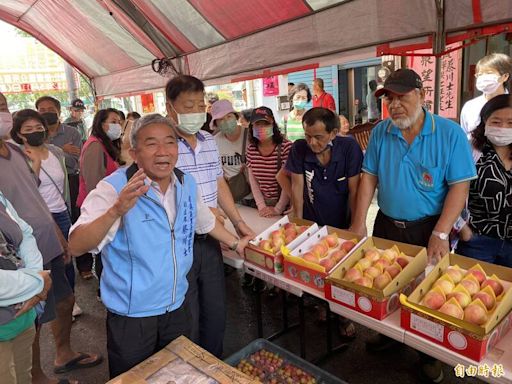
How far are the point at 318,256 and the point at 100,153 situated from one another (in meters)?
2.45

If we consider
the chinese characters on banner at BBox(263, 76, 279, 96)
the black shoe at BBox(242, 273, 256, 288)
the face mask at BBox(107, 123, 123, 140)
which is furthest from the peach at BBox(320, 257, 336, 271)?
the chinese characters on banner at BBox(263, 76, 279, 96)

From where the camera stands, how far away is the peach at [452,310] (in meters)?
1.47

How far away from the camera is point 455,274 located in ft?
5.77

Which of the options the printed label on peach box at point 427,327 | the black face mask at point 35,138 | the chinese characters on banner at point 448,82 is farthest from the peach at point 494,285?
the chinese characters on banner at point 448,82

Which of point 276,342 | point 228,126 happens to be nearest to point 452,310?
point 276,342

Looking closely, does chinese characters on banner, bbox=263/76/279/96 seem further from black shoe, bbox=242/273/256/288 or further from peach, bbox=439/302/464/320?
peach, bbox=439/302/464/320

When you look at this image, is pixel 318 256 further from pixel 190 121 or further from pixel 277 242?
pixel 190 121

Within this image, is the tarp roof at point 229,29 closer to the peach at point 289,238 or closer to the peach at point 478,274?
the peach at point 478,274

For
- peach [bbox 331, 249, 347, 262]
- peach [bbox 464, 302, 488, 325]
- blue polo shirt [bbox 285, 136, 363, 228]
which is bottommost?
peach [bbox 464, 302, 488, 325]

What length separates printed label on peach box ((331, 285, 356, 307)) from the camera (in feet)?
5.76

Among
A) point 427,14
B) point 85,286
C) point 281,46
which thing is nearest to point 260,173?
point 281,46

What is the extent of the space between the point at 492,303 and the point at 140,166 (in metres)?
1.58

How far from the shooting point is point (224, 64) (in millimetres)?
4074

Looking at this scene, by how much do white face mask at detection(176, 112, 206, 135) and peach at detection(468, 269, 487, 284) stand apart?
163cm
